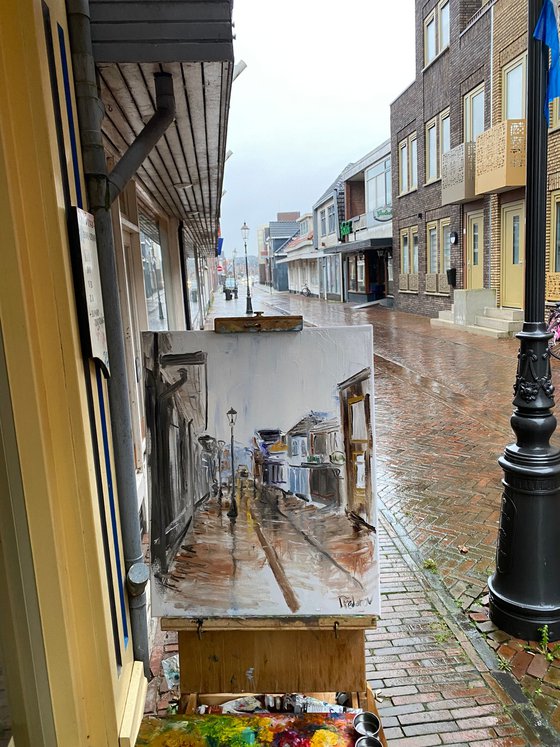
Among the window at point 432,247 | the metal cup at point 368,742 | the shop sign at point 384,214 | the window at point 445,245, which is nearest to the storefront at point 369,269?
the shop sign at point 384,214

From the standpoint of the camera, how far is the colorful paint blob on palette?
206 cm

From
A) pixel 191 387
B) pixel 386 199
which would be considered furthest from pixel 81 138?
pixel 386 199

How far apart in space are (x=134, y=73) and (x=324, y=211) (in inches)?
1488

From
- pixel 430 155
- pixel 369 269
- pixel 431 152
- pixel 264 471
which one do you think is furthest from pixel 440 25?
pixel 264 471

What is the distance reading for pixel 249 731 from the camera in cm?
211

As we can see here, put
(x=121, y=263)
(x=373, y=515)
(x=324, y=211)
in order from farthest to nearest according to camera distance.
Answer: (x=324, y=211)
(x=121, y=263)
(x=373, y=515)

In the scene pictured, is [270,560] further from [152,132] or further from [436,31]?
[436,31]

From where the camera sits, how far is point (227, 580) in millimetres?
2395

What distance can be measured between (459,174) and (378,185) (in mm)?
12458

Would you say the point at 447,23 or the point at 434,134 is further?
the point at 434,134

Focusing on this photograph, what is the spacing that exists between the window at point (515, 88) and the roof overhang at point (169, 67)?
12.8 meters

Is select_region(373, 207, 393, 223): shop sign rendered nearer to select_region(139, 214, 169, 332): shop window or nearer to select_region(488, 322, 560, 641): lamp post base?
select_region(139, 214, 169, 332): shop window

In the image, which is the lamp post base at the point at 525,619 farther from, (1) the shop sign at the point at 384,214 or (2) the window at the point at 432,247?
(1) the shop sign at the point at 384,214

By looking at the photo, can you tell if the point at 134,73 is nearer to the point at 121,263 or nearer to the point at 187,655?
the point at 121,263
